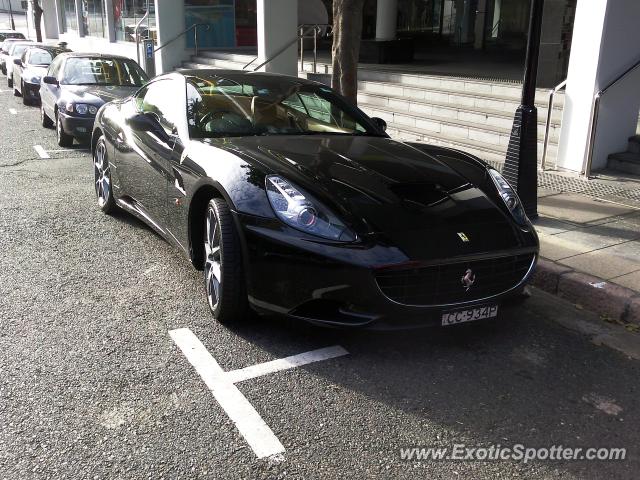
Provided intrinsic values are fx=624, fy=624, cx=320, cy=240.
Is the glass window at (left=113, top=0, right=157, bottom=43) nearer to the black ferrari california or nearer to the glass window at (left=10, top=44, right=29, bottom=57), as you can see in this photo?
the glass window at (left=10, top=44, right=29, bottom=57)

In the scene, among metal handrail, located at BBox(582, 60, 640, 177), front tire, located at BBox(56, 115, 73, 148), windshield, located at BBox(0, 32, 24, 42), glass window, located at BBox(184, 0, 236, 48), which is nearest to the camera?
metal handrail, located at BBox(582, 60, 640, 177)

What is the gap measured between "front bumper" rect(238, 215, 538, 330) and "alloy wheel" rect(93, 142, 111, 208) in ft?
10.5

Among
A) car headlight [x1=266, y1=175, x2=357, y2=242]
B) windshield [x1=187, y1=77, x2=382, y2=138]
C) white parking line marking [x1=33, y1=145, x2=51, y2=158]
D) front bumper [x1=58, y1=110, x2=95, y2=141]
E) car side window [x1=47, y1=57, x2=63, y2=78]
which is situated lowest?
white parking line marking [x1=33, y1=145, x2=51, y2=158]

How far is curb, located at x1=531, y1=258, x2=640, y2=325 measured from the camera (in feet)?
13.9

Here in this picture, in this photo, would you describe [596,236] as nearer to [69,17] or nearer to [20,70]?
[20,70]

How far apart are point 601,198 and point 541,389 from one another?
156 inches

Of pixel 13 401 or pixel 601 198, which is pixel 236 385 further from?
pixel 601 198

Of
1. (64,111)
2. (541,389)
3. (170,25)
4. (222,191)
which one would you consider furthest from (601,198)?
(170,25)

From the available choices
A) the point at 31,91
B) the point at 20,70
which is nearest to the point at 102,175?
the point at 31,91

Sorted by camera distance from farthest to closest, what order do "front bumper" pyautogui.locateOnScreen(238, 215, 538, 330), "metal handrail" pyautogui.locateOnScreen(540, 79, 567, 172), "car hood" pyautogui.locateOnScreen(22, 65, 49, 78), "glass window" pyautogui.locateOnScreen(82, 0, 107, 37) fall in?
"glass window" pyautogui.locateOnScreen(82, 0, 107, 37), "car hood" pyautogui.locateOnScreen(22, 65, 49, 78), "metal handrail" pyautogui.locateOnScreen(540, 79, 567, 172), "front bumper" pyautogui.locateOnScreen(238, 215, 538, 330)

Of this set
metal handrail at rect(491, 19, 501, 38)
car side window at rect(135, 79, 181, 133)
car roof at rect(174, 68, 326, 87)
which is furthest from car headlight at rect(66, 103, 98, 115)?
metal handrail at rect(491, 19, 501, 38)

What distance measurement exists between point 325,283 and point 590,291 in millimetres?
2184

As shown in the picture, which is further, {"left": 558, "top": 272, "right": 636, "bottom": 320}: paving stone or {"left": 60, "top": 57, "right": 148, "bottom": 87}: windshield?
{"left": 60, "top": 57, "right": 148, "bottom": 87}: windshield

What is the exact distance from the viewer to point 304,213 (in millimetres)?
3506
